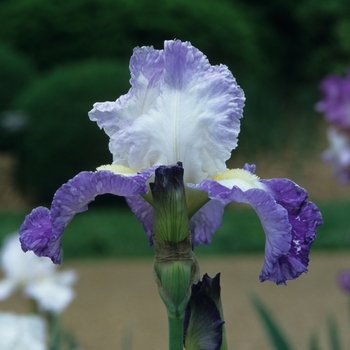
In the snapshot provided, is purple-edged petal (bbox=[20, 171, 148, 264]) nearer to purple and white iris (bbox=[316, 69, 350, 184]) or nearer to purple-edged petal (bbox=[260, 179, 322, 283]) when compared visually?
purple-edged petal (bbox=[260, 179, 322, 283])

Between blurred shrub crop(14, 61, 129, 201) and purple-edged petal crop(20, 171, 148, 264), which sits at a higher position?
blurred shrub crop(14, 61, 129, 201)

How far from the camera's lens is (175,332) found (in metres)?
0.80

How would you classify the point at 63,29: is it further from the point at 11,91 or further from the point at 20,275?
the point at 20,275

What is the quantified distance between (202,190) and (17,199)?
805 centimetres

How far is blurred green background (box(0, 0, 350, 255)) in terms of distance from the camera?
773cm

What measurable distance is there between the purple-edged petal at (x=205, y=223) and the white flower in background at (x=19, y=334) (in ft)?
2.43

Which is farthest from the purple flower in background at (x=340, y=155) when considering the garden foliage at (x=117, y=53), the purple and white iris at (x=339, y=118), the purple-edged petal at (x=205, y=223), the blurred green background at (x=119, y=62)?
the garden foliage at (x=117, y=53)

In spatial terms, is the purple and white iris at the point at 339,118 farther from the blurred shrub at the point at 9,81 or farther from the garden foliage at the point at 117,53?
the blurred shrub at the point at 9,81

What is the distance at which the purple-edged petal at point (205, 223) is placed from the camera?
39.1 inches

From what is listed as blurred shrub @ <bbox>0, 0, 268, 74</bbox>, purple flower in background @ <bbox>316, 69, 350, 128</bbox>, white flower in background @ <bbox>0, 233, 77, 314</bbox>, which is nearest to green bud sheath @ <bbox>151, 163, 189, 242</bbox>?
white flower in background @ <bbox>0, 233, 77, 314</bbox>

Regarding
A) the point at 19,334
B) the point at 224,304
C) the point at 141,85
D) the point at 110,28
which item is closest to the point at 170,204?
the point at 141,85

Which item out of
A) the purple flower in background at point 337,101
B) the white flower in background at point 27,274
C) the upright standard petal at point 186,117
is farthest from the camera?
the purple flower in background at point 337,101

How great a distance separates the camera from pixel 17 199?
8.69 metres

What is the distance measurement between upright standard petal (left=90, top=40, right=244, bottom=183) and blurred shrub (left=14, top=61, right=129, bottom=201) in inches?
264
